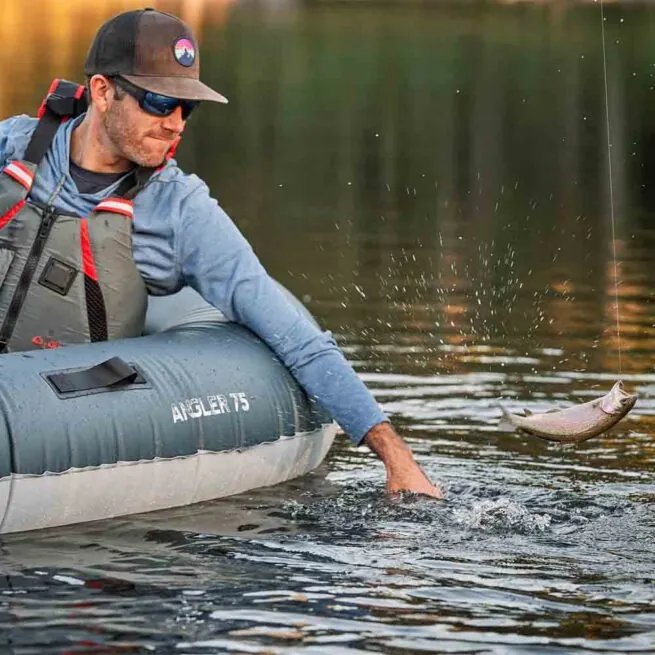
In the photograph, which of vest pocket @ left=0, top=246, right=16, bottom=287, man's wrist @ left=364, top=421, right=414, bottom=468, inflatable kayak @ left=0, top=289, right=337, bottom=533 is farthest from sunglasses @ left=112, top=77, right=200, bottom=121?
man's wrist @ left=364, top=421, right=414, bottom=468

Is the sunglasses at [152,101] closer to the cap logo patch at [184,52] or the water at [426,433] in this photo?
the cap logo patch at [184,52]

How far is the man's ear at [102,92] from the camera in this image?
6602 mm

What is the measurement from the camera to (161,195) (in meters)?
6.70

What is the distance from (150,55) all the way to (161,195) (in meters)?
0.52

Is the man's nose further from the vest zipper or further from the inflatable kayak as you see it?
the inflatable kayak

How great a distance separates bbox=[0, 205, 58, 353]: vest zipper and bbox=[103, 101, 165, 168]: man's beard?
0.34 m

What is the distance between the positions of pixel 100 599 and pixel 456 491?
2.04m

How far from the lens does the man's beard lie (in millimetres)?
6590

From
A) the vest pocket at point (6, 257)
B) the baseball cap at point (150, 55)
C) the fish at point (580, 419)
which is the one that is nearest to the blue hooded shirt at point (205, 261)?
the vest pocket at point (6, 257)

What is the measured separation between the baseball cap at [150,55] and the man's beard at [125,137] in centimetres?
14

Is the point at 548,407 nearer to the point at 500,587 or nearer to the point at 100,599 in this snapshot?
the point at 500,587

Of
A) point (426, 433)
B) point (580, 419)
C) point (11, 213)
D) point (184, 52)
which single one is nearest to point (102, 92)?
point (184, 52)


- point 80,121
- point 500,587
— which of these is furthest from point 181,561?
point 80,121

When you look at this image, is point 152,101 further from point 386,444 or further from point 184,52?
point 386,444
